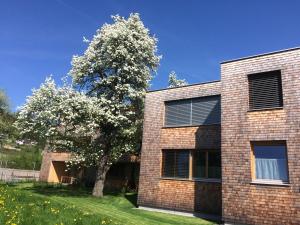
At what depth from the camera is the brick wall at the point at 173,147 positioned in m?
16.7

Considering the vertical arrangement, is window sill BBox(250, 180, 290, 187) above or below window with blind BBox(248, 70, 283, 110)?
below

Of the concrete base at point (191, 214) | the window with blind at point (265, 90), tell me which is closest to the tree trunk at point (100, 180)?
the concrete base at point (191, 214)

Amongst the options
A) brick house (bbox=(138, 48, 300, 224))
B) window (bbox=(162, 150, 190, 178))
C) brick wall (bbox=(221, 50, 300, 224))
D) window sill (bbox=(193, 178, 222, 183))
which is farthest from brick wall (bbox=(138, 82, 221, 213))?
brick wall (bbox=(221, 50, 300, 224))

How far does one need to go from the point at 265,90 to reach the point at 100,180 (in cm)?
1311

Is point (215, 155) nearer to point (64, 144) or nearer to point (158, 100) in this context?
point (158, 100)

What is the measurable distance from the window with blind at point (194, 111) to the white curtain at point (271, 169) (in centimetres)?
386

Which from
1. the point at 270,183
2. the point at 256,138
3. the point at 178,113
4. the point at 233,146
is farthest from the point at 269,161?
the point at 178,113

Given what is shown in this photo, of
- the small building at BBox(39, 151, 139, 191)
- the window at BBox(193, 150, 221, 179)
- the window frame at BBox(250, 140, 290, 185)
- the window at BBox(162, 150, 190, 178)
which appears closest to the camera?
the window frame at BBox(250, 140, 290, 185)

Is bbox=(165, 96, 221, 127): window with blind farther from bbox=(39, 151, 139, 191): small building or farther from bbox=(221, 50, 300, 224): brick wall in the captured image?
bbox=(39, 151, 139, 191): small building

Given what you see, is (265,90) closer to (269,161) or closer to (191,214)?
(269,161)

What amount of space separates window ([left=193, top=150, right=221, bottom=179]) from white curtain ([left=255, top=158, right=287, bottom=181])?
9.51 ft

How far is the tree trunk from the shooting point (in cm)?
2226

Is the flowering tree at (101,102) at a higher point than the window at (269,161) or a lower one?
higher

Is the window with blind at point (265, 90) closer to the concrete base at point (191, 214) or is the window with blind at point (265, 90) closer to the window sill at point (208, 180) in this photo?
the window sill at point (208, 180)
